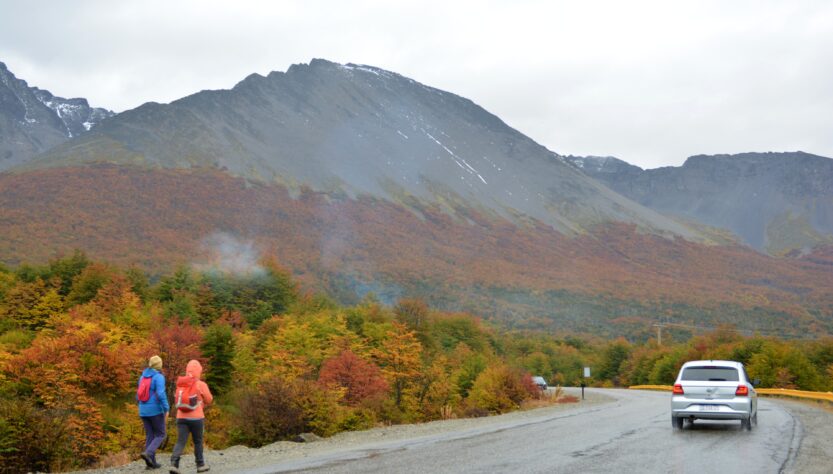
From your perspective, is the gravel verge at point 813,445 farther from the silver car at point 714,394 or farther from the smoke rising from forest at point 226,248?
the smoke rising from forest at point 226,248

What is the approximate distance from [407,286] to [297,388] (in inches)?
5553

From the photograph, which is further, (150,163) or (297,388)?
(150,163)

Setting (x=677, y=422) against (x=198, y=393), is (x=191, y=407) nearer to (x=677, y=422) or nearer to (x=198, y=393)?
(x=198, y=393)

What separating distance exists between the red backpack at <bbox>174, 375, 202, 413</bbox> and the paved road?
146 cm

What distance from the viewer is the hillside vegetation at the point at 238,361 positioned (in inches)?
815

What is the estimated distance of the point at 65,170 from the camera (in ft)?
577

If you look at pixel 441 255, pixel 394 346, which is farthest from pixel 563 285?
pixel 394 346

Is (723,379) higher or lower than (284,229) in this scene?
lower

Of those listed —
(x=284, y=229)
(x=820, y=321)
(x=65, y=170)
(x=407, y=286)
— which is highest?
(x=65, y=170)

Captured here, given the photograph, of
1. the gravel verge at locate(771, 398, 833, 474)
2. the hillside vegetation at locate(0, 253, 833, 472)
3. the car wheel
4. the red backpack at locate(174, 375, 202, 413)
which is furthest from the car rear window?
the red backpack at locate(174, 375, 202, 413)

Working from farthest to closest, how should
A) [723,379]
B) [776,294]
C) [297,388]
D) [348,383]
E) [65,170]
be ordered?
[776,294]
[65,170]
[348,383]
[297,388]
[723,379]

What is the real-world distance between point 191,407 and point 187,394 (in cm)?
23

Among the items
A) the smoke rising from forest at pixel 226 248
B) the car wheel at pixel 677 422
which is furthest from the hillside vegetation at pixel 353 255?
the car wheel at pixel 677 422

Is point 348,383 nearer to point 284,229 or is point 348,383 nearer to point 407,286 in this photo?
point 407,286
